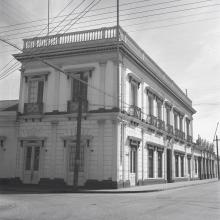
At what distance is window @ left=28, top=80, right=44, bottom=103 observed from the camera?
26.5 m

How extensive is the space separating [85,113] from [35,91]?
16.1ft

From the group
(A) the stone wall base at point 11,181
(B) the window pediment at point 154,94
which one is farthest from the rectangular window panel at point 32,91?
(B) the window pediment at point 154,94

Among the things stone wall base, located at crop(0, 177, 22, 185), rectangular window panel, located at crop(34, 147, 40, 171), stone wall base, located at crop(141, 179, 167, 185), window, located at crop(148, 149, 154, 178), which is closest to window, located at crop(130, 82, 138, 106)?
window, located at crop(148, 149, 154, 178)

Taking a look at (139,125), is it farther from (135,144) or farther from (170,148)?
(170,148)

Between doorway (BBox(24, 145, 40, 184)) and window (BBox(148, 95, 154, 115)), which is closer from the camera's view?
doorway (BBox(24, 145, 40, 184))

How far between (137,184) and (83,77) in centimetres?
856

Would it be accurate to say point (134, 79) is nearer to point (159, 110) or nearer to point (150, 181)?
point (159, 110)

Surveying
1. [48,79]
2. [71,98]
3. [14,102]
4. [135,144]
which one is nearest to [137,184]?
[135,144]

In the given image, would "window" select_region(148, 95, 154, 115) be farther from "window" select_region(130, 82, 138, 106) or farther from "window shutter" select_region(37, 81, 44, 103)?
"window shutter" select_region(37, 81, 44, 103)

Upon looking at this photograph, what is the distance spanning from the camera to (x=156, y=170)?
101 feet

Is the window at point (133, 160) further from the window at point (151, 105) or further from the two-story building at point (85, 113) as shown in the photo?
the window at point (151, 105)

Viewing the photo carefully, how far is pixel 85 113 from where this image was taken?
79.3ft

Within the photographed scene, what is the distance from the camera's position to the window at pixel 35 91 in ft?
87.1

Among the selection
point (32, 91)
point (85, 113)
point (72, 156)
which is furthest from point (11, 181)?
point (85, 113)
